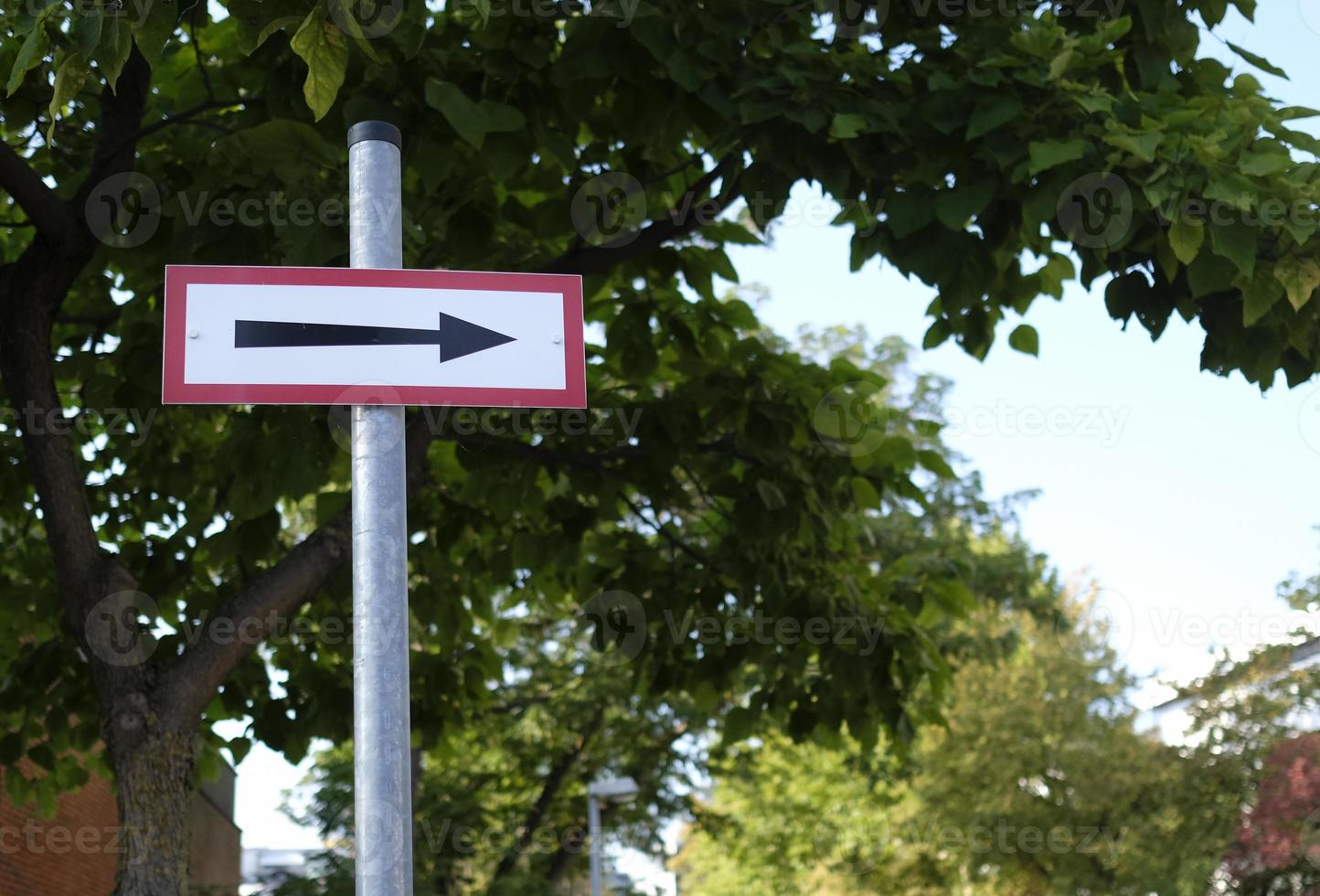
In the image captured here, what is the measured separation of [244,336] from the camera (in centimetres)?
248

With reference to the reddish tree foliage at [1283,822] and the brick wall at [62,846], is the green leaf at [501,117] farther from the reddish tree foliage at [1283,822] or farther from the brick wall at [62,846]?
the reddish tree foliage at [1283,822]

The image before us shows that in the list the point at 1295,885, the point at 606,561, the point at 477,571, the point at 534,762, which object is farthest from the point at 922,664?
the point at 1295,885

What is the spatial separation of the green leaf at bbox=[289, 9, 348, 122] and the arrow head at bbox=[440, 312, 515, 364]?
39.9 inches

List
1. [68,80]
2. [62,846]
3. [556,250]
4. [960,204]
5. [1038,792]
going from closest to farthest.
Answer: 1. [68,80]
2. [960,204]
3. [556,250]
4. [62,846]
5. [1038,792]

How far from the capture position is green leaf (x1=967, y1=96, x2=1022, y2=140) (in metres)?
5.23

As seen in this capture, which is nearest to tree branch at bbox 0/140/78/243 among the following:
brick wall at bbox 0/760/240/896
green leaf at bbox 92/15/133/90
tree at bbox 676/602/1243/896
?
green leaf at bbox 92/15/133/90

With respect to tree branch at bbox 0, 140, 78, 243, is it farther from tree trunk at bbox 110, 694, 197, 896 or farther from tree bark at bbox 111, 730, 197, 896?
tree bark at bbox 111, 730, 197, 896

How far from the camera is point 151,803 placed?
5051mm

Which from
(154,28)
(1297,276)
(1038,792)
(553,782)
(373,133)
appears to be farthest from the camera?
(1038,792)

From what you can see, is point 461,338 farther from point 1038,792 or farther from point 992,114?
point 1038,792

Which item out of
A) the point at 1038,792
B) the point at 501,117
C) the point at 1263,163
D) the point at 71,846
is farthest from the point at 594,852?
the point at 1263,163

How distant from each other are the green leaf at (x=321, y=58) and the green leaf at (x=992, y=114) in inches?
105

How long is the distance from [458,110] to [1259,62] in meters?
3.29

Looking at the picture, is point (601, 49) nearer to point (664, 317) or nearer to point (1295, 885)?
point (664, 317)
